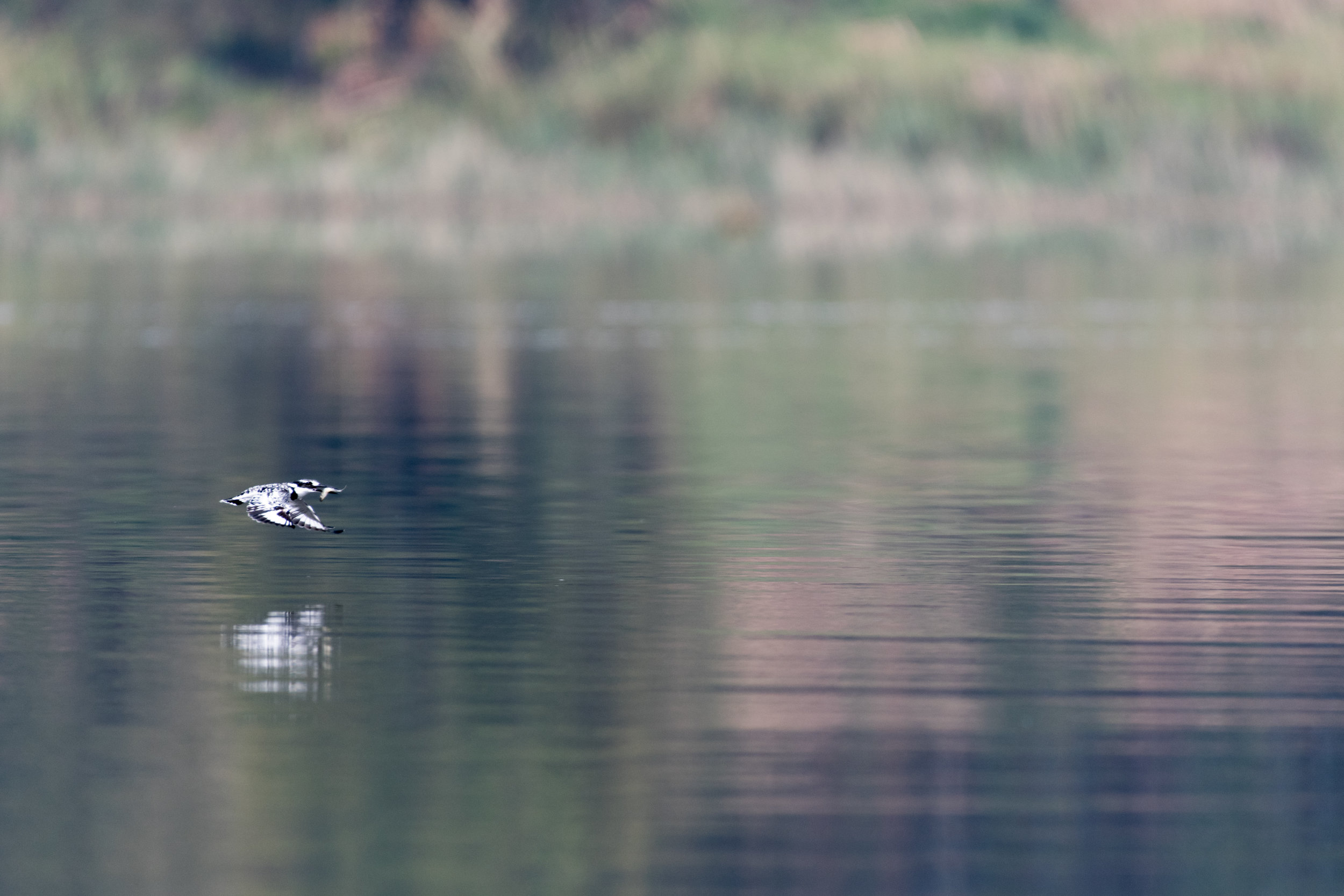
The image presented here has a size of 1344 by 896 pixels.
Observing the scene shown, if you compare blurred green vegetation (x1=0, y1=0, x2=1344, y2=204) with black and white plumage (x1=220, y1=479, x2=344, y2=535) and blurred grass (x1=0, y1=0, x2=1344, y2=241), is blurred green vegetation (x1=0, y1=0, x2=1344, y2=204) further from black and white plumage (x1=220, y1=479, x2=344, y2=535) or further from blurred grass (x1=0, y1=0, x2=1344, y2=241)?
black and white plumage (x1=220, y1=479, x2=344, y2=535)

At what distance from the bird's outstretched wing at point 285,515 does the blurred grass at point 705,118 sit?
2863 inches

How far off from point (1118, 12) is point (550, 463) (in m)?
108

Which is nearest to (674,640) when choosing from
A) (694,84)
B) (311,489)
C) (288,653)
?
(288,653)

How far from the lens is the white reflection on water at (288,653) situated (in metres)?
11.8

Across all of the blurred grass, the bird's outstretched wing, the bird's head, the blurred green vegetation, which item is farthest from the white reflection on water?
the blurred green vegetation

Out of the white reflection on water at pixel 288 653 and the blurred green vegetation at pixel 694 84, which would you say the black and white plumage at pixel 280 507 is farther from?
the blurred green vegetation at pixel 694 84

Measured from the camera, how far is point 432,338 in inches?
1476

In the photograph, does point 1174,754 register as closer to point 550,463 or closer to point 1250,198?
point 550,463

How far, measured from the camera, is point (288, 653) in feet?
41.4

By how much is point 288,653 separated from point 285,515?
3.38 meters

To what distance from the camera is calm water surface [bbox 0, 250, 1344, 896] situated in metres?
9.25

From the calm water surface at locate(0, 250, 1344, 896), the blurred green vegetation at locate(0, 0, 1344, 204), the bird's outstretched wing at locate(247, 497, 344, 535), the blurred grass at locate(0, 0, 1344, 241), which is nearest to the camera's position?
the calm water surface at locate(0, 250, 1344, 896)

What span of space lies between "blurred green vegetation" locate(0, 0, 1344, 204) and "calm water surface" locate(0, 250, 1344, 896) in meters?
68.8

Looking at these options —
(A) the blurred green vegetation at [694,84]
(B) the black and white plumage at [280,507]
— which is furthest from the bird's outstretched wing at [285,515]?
(A) the blurred green vegetation at [694,84]
